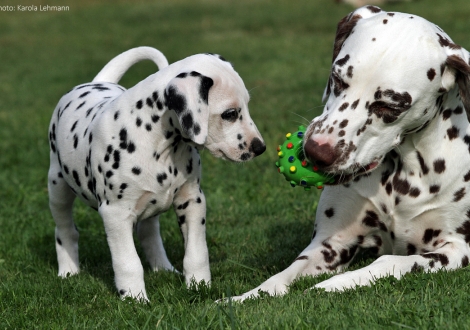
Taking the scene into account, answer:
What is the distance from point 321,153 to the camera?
5039 mm

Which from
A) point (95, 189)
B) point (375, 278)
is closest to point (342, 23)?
point (375, 278)

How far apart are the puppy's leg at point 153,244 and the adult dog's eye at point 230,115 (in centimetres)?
173

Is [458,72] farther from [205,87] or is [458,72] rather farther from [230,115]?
[205,87]

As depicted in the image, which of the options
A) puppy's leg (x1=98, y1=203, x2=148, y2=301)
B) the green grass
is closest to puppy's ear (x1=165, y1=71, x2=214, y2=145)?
puppy's leg (x1=98, y1=203, x2=148, y2=301)

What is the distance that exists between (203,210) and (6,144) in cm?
745

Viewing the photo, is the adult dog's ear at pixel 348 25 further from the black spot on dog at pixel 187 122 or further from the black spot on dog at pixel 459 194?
the black spot on dog at pixel 459 194

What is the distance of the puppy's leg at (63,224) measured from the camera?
22.5 feet

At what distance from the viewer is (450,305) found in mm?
4523

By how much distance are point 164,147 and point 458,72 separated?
7.20 ft

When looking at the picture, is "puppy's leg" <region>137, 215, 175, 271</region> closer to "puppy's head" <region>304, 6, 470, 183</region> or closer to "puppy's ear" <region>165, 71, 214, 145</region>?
"puppy's ear" <region>165, 71, 214, 145</region>

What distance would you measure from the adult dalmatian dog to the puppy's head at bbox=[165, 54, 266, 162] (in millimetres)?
595

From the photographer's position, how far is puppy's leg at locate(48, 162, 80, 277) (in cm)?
686

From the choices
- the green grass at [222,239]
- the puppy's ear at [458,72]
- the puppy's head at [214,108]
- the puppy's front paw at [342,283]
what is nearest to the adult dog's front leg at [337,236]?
the green grass at [222,239]

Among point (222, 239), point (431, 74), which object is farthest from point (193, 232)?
point (431, 74)
